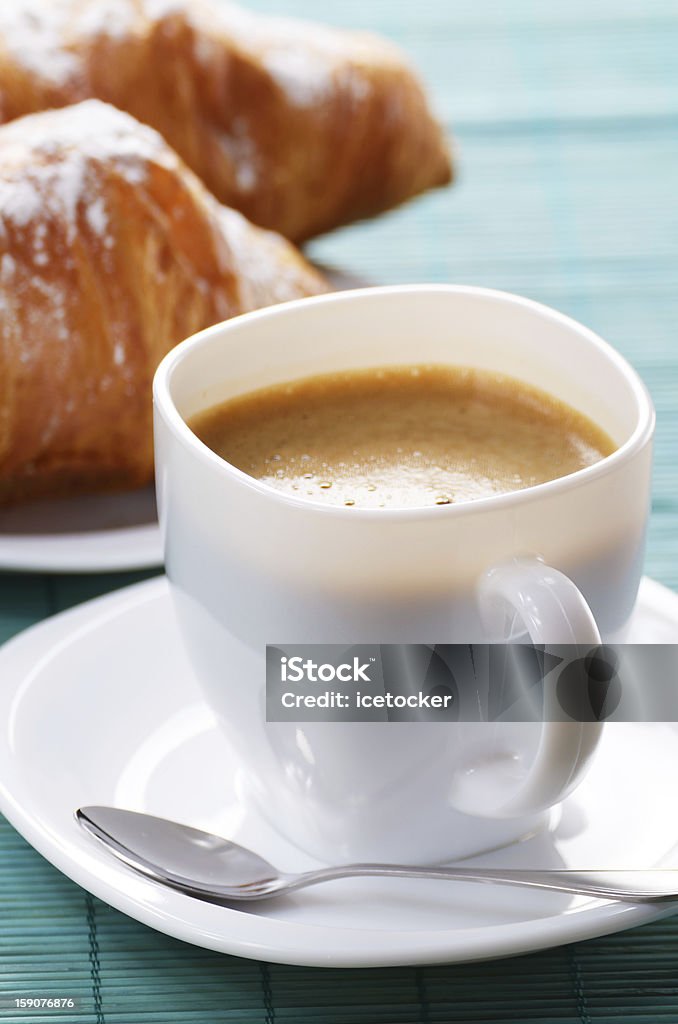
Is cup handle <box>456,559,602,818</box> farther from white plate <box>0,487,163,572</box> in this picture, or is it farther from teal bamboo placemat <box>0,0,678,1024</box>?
white plate <box>0,487,163,572</box>

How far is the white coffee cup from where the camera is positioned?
638 millimetres

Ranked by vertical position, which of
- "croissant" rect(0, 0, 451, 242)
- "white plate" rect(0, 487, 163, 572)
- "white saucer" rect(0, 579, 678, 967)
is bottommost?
"white plate" rect(0, 487, 163, 572)

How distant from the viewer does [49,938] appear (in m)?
0.74

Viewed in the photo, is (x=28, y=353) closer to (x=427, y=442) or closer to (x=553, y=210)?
(x=427, y=442)

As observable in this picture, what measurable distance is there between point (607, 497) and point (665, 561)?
44 cm

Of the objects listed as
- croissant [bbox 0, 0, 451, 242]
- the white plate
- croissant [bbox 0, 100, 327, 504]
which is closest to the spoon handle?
the white plate

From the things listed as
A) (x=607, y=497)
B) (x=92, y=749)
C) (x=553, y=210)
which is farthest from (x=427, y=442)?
(x=553, y=210)

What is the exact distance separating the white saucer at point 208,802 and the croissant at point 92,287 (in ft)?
0.70

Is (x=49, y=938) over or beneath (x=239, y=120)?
beneath

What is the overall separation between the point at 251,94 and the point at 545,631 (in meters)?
0.92

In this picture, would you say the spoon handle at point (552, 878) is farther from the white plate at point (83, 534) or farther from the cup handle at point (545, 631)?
the white plate at point (83, 534)

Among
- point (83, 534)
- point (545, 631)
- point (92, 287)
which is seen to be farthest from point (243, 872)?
point (92, 287)

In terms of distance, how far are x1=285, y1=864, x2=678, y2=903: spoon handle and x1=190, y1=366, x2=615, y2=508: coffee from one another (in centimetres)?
19

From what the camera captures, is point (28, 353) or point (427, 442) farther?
point (28, 353)
